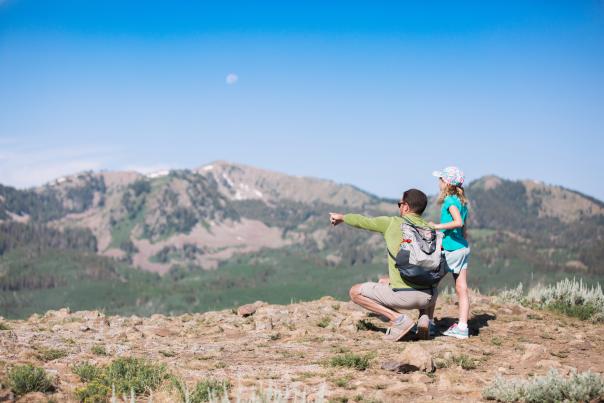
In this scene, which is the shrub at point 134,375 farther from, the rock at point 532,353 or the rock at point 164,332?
the rock at point 532,353

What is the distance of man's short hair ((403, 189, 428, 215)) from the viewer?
1026 centimetres

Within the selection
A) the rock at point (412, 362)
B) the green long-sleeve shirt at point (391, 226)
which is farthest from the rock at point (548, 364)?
the green long-sleeve shirt at point (391, 226)

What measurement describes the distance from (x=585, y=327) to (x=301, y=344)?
24.0 feet

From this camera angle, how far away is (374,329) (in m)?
12.1

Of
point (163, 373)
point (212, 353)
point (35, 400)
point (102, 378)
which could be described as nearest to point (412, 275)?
point (212, 353)

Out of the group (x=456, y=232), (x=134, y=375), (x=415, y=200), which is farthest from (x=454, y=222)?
(x=134, y=375)

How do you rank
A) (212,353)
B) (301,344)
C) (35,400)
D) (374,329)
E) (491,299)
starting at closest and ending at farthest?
(35,400) → (212,353) → (301,344) → (374,329) → (491,299)

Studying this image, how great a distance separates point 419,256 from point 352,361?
93.4 inches

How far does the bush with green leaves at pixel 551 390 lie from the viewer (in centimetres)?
652

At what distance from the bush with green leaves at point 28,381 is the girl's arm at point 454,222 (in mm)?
7257

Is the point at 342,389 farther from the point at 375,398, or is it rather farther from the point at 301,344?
the point at 301,344

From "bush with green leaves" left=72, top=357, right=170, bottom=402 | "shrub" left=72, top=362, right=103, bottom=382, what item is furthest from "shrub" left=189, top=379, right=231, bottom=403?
"shrub" left=72, top=362, right=103, bottom=382

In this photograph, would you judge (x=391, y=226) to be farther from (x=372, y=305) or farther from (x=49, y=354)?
(x=49, y=354)

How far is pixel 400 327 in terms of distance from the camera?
10484mm
